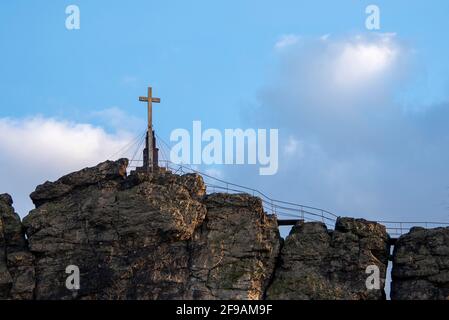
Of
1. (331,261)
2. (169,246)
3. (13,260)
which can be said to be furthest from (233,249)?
(13,260)

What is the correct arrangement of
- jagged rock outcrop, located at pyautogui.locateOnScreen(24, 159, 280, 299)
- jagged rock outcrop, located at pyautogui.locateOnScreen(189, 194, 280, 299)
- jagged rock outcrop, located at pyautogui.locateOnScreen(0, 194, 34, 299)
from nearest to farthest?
jagged rock outcrop, located at pyautogui.locateOnScreen(189, 194, 280, 299), jagged rock outcrop, located at pyautogui.locateOnScreen(24, 159, 280, 299), jagged rock outcrop, located at pyautogui.locateOnScreen(0, 194, 34, 299)

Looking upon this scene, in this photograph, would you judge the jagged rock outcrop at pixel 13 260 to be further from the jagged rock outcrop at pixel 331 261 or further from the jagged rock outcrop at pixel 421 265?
the jagged rock outcrop at pixel 421 265

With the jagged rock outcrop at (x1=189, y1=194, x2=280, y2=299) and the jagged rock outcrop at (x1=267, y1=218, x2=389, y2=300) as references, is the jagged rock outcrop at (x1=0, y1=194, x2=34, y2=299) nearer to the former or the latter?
the jagged rock outcrop at (x1=189, y1=194, x2=280, y2=299)

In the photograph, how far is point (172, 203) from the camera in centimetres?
7538

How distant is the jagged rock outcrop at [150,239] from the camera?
74.1 m

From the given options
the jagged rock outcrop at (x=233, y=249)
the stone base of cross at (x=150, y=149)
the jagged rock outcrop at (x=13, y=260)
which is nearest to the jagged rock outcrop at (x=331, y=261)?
the jagged rock outcrop at (x=233, y=249)

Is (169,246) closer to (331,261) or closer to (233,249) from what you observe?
(233,249)

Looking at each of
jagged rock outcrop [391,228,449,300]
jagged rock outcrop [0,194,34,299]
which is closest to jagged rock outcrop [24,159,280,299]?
jagged rock outcrop [0,194,34,299]

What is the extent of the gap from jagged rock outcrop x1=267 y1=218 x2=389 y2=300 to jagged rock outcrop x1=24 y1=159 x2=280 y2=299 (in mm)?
1219

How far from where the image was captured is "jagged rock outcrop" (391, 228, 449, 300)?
7519 cm

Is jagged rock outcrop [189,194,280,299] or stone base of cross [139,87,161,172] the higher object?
stone base of cross [139,87,161,172]

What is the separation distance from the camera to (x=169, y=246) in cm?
7494

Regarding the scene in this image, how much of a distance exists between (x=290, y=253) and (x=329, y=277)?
289 centimetres

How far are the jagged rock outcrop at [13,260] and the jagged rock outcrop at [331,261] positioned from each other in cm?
1504
